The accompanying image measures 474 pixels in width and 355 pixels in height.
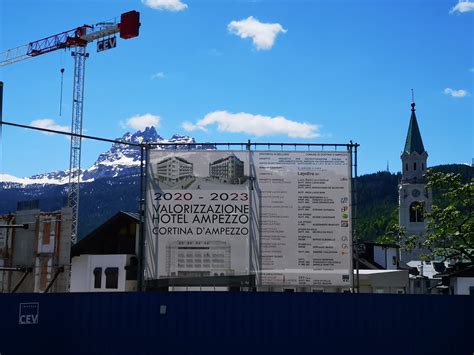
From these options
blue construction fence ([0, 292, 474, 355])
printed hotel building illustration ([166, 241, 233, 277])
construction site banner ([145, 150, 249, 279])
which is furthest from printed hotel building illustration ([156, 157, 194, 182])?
blue construction fence ([0, 292, 474, 355])

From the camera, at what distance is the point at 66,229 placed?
113 ft

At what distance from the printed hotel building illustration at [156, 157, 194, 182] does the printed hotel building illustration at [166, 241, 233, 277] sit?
219 cm

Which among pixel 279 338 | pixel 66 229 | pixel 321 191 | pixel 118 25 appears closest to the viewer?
pixel 279 338

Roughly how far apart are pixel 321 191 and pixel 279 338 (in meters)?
5.16

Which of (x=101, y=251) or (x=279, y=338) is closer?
(x=279, y=338)

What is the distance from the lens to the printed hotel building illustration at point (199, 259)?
21516 millimetres

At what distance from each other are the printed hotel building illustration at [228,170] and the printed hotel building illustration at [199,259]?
6.97 ft

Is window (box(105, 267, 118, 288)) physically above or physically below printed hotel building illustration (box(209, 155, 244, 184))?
below

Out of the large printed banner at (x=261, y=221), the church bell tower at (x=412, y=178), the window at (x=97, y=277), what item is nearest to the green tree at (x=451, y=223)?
the large printed banner at (x=261, y=221)

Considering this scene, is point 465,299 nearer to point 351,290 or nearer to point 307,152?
point 351,290

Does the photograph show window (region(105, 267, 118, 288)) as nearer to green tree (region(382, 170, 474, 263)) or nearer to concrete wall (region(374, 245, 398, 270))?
green tree (region(382, 170, 474, 263))

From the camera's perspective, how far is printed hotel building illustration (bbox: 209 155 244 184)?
71.4 ft

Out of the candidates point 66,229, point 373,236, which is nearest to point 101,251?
point 66,229

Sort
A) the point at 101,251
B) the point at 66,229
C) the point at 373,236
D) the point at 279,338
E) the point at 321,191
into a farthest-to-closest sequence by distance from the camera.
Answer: the point at 373,236 → the point at 101,251 → the point at 66,229 → the point at 321,191 → the point at 279,338
